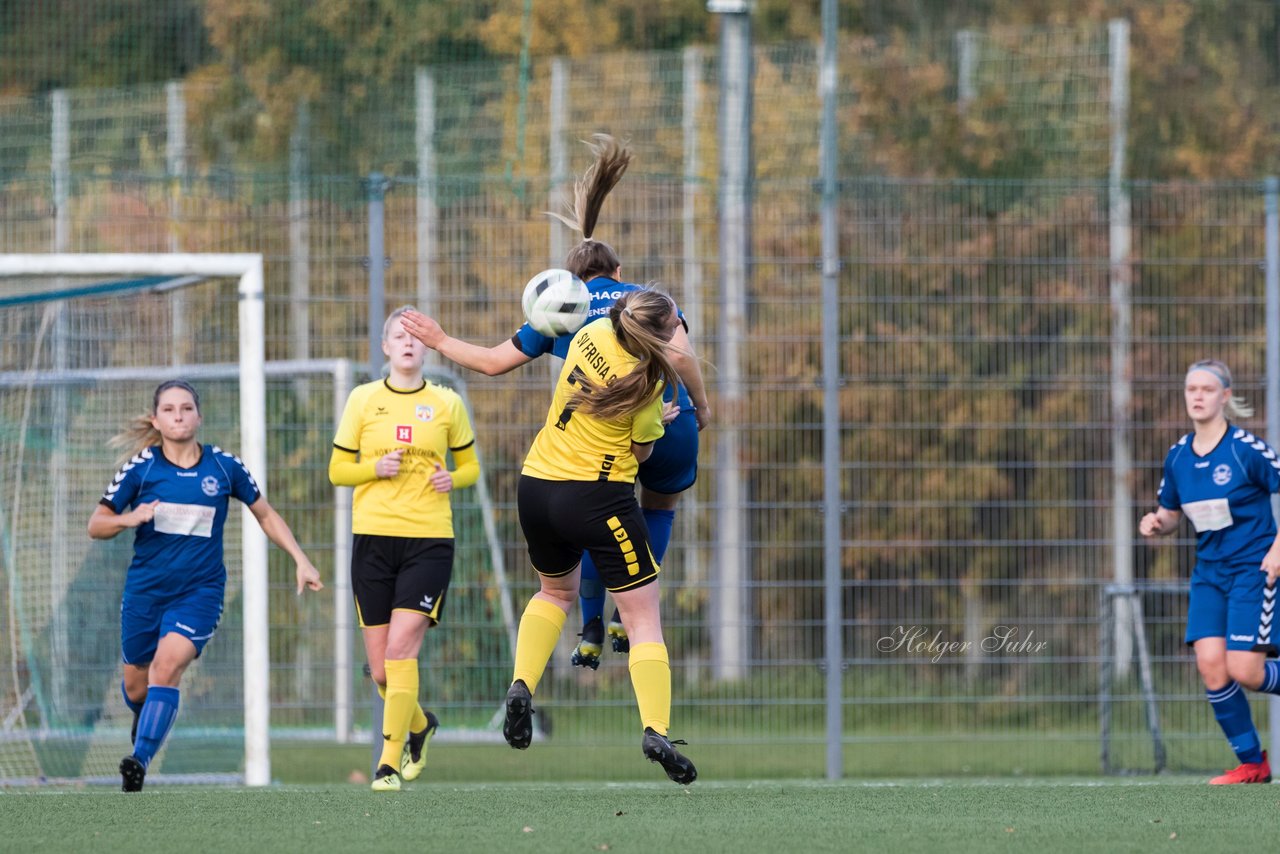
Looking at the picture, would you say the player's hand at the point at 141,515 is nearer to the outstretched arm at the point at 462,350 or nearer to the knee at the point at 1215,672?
the outstretched arm at the point at 462,350

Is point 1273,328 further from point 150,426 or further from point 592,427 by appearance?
point 150,426

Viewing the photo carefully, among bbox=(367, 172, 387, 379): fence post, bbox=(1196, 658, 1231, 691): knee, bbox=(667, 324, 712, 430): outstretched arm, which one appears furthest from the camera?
bbox=(367, 172, 387, 379): fence post

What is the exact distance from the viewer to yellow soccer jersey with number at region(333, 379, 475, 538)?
7.22m

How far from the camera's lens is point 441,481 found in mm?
7211

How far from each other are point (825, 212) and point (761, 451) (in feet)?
4.53

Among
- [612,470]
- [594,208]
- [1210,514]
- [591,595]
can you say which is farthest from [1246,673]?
[594,208]

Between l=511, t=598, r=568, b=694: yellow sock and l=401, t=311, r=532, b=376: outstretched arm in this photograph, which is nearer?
l=401, t=311, r=532, b=376: outstretched arm

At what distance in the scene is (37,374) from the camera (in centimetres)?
884

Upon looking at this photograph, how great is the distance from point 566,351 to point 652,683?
133cm

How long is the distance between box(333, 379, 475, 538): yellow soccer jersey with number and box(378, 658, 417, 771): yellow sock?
0.57 meters

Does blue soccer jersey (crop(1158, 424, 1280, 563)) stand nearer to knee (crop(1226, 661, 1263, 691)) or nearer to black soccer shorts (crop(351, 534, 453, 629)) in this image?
knee (crop(1226, 661, 1263, 691))

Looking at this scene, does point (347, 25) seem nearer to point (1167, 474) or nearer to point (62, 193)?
point (62, 193)

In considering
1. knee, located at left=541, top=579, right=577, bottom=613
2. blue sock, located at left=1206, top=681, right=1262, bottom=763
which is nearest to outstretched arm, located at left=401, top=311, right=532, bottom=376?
knee, located at left=541, top=579, right=577, bottom=613

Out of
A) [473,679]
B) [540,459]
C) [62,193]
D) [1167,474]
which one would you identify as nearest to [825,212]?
[1167,474]
